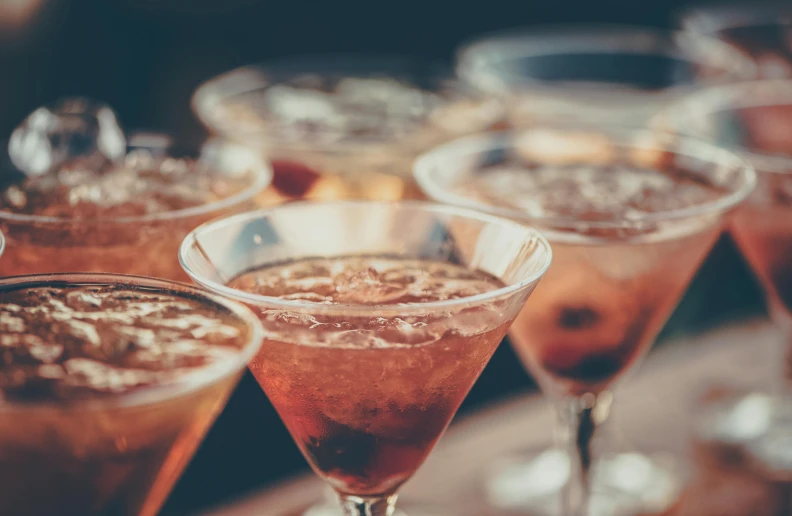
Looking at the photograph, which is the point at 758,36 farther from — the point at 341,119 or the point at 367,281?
the point at 367,281

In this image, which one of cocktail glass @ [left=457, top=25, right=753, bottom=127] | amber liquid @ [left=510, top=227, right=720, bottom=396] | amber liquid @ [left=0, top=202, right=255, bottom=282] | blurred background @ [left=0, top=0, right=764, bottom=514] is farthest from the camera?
blurred background @ [left=0, top=0, right=764, bottom=514]

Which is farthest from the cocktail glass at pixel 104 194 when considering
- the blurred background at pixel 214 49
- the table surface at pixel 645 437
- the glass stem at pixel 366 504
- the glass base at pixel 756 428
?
the glass base at pixel 756 428

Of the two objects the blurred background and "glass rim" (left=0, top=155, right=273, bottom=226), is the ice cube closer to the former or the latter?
"glass rim" (left=0, top=155, right=273, bottom=226)

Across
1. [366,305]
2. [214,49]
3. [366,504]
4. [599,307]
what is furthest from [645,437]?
[214,49]

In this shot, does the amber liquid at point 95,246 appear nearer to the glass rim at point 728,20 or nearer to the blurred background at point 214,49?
the blurred background at point 214,49

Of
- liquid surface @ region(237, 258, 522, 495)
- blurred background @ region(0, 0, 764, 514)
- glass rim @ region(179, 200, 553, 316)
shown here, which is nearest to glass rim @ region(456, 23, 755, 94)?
blurred background @ region(0, 0, 764, 514)

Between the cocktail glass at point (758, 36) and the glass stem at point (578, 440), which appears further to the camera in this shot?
the cocktail glass at point (758, 36)
